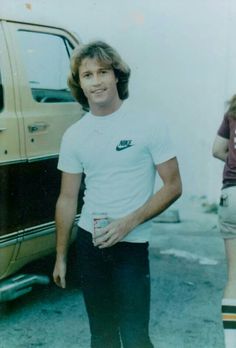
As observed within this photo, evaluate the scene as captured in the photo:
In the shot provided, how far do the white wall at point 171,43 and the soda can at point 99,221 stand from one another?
3.25 feet

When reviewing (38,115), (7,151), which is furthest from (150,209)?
(38,115)

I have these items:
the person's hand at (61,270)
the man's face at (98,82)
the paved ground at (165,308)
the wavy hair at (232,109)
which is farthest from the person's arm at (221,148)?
the paved ground at (165,308)

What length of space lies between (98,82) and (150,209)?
21.6 inches

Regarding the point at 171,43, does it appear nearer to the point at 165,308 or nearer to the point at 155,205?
the point at 155,205

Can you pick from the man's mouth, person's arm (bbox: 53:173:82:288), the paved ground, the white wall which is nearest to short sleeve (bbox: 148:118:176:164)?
the man's mouth

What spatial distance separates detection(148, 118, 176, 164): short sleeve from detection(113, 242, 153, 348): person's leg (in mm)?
368

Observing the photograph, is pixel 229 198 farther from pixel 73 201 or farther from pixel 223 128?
pixel 73 201

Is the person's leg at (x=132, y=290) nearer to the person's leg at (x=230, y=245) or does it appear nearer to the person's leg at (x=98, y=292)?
the person's leg at (x=98, y=292)

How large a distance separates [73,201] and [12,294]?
0.80 m

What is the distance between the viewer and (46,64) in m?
3.36

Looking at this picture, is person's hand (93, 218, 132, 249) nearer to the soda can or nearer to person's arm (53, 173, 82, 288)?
the soda can

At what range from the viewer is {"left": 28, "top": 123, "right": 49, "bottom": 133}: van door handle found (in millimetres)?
3178

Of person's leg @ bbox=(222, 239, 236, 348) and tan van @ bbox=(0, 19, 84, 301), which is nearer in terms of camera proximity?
person's leg @ bbox=(222, 239, 236, 348)

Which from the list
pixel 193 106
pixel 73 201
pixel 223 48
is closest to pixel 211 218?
pixel 193 106
